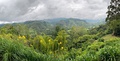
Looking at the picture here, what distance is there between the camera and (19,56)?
4.28m

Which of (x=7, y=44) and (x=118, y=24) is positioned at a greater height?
(x=7, y=44)

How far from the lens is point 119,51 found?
5.16 metres

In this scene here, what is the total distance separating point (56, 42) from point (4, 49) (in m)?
34.3

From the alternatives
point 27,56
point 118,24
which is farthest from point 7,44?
point 118,24

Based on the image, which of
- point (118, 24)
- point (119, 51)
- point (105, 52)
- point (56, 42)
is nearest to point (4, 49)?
point (105, 52)

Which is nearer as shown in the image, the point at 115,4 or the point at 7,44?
the point at 7,44

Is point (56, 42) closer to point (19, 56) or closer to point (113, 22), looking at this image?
point (113, 22)

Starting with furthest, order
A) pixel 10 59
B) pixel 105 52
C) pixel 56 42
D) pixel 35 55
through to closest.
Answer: pixel 56 42 → pixel 105 52 → pixel 35 55 → pixel 10 59

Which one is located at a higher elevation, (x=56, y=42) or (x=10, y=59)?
(x=10, y=59)

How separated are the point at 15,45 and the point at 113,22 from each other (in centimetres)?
3763

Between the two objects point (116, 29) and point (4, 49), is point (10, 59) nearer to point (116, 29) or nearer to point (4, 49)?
point (4, 49)

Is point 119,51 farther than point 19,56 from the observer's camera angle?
Yes

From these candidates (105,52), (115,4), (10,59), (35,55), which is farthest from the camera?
(115,4)

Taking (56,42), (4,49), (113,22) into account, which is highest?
(4,49)
